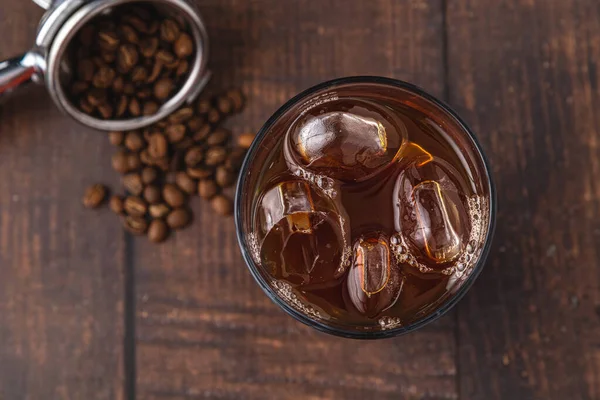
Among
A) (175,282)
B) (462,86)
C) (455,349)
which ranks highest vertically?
(462,86)

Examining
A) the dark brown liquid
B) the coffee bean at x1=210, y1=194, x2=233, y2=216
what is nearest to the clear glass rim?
the dark brown liquid

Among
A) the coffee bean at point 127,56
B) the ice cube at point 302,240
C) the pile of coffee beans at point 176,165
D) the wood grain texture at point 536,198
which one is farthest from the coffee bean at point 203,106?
the wood grain texture at point 536,198

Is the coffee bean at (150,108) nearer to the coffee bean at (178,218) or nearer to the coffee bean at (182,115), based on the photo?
the coffee bean at (182,115)

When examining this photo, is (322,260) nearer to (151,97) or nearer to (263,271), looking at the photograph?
(263,271)

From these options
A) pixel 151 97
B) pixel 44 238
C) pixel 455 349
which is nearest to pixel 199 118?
pixel 151 97

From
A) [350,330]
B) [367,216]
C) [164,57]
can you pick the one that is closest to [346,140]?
[367,216]
